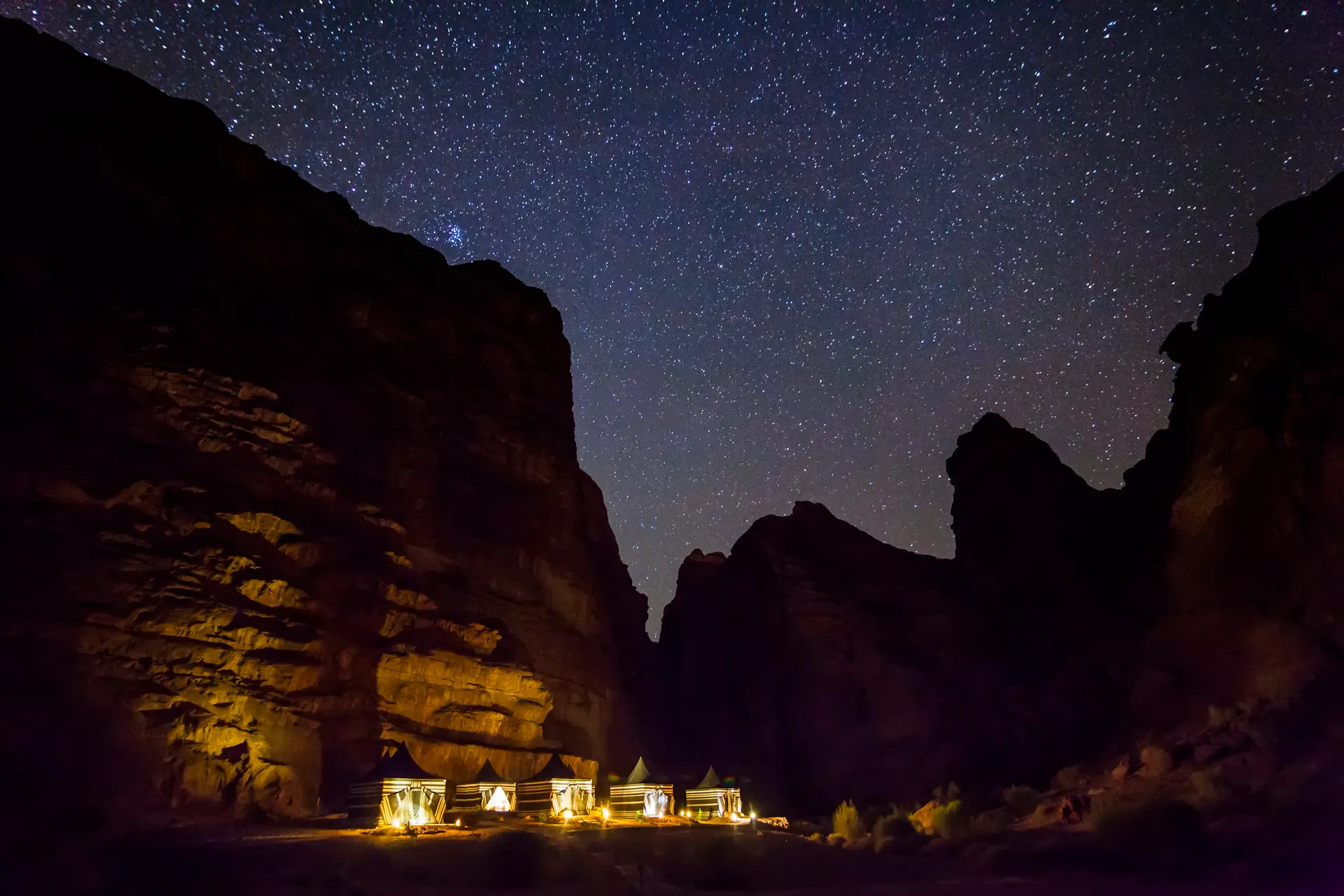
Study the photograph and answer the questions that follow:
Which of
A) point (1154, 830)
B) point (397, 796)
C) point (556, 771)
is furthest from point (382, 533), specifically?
point (1154, 830)

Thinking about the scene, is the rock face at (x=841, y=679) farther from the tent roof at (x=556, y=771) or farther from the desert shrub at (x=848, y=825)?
the tent roof at (x=556, y=771)

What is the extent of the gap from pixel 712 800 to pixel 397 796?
1524 cm

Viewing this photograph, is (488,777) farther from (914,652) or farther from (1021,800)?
(914,652)

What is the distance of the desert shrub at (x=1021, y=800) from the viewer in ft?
94.6

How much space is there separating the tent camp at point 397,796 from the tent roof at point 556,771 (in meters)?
5.18

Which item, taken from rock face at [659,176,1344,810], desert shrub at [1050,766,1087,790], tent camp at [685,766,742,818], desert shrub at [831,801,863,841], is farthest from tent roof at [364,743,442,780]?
rock face at [659,176,1344,810]

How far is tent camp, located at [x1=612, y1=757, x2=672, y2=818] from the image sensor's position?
31.5 metres

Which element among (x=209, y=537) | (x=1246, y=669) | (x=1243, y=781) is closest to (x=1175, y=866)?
(x=1243, y=781)

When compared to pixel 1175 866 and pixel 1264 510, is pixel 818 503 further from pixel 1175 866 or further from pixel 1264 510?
pixel 1175 866

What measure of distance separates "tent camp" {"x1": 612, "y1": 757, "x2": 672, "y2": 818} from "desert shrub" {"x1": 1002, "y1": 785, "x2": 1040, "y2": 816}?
496 inches

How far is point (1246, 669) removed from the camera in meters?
28.7

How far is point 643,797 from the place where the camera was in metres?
31.8

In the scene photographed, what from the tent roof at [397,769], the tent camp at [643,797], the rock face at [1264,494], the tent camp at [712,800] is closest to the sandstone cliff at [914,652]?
the rock face at [1264,494]

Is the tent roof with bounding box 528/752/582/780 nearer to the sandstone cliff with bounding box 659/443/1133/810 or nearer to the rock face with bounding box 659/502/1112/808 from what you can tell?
the sandstone cliff with bounding box 659/443/1133/810
